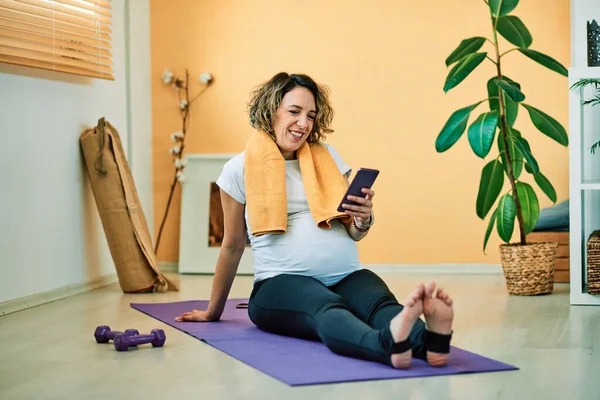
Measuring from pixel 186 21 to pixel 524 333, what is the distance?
2.91m

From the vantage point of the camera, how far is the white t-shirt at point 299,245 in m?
2.77

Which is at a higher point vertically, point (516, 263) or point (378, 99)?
point (378, 99)

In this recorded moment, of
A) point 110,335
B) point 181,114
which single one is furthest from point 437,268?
point 110,335

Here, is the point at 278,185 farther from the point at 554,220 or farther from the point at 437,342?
the point at 554,220

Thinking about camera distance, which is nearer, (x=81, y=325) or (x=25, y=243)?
(x=81, y=325)

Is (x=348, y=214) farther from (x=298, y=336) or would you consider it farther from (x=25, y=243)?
(x=25, y=243)

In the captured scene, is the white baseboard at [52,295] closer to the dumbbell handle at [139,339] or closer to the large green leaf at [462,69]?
the dumbbell handle at [139,339]

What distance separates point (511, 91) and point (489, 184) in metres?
0.48

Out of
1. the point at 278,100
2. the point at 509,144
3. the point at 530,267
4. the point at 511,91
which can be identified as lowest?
the point at 530,267

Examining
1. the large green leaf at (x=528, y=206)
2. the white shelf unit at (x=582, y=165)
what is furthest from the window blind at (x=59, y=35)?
the white shelf unit at (x=582, y=165)

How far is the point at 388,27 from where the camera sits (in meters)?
4.75

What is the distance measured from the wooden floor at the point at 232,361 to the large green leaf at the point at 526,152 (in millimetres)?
559

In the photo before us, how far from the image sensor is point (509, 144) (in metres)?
3.98

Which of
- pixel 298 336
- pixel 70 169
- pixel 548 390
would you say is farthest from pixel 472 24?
pixel 548 390
